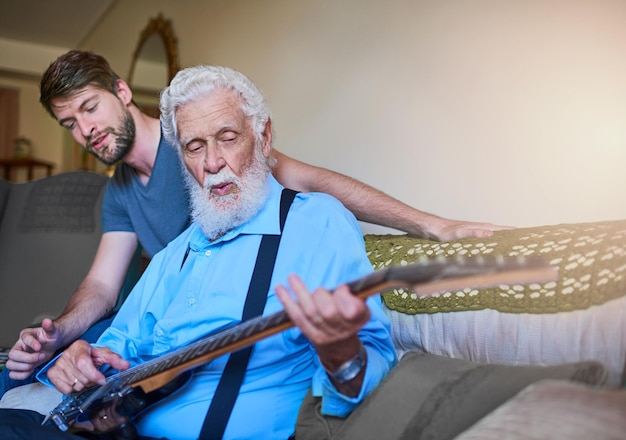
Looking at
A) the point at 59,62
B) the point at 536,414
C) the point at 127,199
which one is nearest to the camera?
the point at 536,414

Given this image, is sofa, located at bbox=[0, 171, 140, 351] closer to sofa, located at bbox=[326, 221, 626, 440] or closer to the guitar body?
the guitar body

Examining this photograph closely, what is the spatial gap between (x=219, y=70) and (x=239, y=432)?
87cm

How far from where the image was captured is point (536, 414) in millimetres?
777

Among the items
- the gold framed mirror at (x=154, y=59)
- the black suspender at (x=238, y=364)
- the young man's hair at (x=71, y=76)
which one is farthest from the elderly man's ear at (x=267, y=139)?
the gold framed mirror at (x=154, y=59)

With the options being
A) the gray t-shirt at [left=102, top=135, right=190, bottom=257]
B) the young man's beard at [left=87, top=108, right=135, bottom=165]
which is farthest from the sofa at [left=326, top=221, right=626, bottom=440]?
the young man's beard at [left=87, top=108, right=135, bottom=165]

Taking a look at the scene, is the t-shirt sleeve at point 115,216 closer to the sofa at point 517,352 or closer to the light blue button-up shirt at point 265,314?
the light blue button-up shirt at point 265,314

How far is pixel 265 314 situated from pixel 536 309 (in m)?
0.56

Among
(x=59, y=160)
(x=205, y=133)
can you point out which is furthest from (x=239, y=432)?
(x=59, y=160)

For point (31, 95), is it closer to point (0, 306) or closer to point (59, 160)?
point (59, 160)

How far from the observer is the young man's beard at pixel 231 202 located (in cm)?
152

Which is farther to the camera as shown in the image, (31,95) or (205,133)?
(31,95)

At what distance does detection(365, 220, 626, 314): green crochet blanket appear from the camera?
Result: 42.3 inches

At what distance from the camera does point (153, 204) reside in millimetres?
2104

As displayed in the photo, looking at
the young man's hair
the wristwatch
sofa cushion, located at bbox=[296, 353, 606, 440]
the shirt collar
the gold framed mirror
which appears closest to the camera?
sofa cushion, located at bbox=[296, 353, 606, 440]
